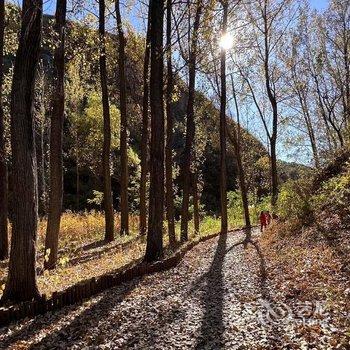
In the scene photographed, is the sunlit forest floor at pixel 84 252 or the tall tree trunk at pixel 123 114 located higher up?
the tall tree trunk at pixel 123 114

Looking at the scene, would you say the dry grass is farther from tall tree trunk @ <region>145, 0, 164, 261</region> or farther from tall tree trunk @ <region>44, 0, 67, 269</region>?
tall tree trunk @ <region>44, 0, 67, 269</region>

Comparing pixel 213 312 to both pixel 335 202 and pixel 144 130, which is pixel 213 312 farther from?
pixel 144 130

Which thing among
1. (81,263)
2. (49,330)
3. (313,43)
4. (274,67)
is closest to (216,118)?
(274,67)

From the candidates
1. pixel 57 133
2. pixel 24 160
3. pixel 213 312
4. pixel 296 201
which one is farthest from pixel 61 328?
pixel 296 201

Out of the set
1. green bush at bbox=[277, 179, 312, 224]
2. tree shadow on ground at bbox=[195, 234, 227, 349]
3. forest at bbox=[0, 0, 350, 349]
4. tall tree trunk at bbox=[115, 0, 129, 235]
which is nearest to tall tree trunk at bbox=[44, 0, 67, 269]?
forest at bbox=[0, 0, 350, 349]

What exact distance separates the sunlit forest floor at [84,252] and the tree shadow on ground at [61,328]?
121 cm

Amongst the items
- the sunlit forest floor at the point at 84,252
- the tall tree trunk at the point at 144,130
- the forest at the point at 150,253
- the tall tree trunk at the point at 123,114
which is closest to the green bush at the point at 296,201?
the forest at the point at 150,253

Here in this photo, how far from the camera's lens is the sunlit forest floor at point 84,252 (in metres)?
10.3

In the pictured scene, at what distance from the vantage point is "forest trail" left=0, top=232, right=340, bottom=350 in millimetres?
6176

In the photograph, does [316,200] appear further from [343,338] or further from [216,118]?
[216,118]

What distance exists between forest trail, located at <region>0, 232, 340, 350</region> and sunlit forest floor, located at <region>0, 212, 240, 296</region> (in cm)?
151

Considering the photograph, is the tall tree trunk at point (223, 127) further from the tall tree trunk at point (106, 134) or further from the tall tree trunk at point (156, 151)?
the tall tree trunk at point (156, 151)

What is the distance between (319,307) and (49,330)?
160 inches

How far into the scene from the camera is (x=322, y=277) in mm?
→ 8438
